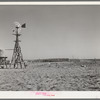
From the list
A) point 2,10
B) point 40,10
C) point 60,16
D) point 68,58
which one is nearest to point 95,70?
point 68,58

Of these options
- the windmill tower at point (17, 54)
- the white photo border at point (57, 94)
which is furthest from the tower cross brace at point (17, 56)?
the white photo border at point (57, 94)

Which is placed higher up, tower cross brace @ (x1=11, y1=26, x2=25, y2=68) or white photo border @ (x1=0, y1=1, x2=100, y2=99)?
tower cross brace @ (x1=11, y1=26, x2=25, y2=68)

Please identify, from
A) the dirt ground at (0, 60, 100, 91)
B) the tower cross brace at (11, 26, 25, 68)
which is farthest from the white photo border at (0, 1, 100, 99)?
the tower cross brace at (11, 26, 25, 68)

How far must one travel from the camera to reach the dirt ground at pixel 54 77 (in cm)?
191

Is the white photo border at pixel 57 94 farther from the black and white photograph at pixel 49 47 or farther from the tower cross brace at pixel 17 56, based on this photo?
the tower cross brace at pixel 17 56

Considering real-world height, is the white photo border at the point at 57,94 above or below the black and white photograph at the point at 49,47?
below

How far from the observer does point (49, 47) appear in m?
1.95

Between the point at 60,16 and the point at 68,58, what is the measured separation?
1.48ft

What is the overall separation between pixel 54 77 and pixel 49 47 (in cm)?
32

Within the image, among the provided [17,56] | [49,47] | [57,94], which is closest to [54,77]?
[57,94]

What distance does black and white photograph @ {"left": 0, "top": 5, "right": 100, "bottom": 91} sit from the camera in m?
1.92

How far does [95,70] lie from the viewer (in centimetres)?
192

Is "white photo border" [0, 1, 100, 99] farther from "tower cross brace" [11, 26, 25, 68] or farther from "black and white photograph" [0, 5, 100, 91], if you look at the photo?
"tower cross brace" [11, 26, 25, 68]

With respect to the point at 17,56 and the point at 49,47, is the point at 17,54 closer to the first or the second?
the point at 17,56
